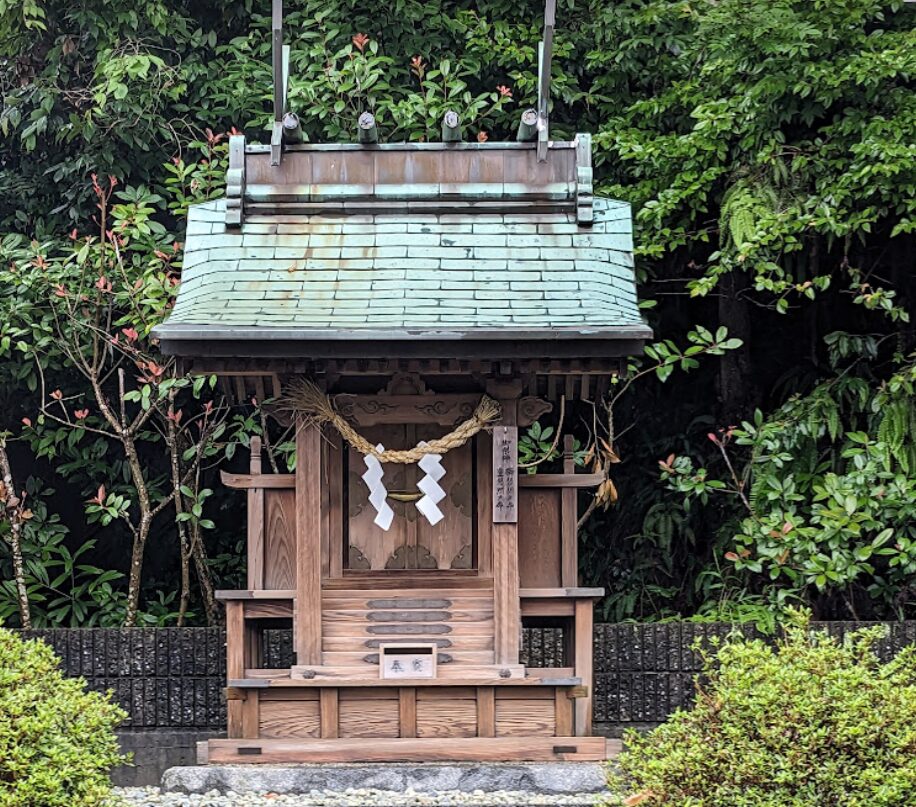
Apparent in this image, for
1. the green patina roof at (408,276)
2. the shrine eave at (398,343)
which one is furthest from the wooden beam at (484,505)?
the green patina roof at (408,276)

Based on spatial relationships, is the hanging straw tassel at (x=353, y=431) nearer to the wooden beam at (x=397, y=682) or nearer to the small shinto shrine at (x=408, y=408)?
the small shinto shrine at (x=408, y=408)

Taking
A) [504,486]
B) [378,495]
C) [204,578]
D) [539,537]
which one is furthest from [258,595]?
[204,578]

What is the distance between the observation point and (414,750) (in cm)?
780

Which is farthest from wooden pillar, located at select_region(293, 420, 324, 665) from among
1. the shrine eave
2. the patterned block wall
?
the patterned block wall

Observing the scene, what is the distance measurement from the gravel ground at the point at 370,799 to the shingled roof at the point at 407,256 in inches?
95.6

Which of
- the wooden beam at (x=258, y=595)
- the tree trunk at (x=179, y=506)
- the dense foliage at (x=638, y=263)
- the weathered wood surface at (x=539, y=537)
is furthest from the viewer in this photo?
the tree trunk at (x=179, y=506)

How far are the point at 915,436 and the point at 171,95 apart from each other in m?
6.30

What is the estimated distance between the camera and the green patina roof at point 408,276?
7527 mm

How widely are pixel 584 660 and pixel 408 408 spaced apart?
1.81 m

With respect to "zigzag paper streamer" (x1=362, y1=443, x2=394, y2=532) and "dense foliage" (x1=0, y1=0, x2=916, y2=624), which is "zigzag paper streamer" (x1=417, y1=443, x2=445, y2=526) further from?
"dense foliage" (x1=0, y1=0, x2=916, y2=624)

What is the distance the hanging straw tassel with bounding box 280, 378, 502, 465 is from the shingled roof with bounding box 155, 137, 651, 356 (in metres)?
0.39

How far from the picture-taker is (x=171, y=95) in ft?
35.7

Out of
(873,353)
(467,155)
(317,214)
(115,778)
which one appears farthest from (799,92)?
(115,778)

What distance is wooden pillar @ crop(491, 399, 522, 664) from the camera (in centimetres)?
788
